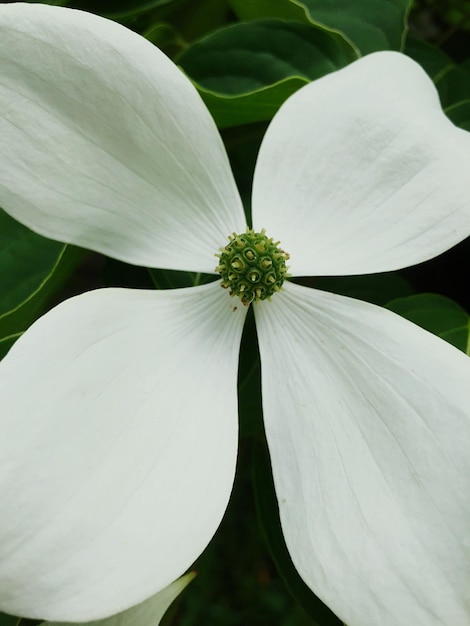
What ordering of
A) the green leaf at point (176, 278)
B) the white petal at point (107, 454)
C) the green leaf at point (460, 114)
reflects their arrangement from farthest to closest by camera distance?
the green leaf at point (460, 114)
the green leaf at point (176, 278)
the white petal at point (107, 454)

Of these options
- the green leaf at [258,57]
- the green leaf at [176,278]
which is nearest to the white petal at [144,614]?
the green leaf at [176,278]

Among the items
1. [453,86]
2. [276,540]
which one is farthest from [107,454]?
[453,86]

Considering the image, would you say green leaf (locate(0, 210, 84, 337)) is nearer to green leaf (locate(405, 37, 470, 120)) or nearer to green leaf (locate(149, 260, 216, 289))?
green leaf (locate(149, 260, 216, 289))

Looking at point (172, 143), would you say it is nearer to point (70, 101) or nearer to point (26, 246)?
point (70, 101)

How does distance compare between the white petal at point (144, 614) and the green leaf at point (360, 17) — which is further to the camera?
the green leaf at point (360, 17)

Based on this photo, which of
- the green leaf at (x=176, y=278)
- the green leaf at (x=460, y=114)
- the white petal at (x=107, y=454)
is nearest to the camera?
the white petal at (x=107, y=454)

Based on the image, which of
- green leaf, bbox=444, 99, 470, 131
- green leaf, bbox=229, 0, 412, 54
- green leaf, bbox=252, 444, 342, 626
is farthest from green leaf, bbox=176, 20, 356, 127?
green leaf, bbox=252, 444, 342, 626

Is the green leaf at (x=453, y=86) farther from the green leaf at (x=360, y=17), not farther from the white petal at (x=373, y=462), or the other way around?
the white petal at (x=373, y=462)
